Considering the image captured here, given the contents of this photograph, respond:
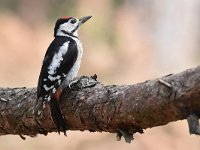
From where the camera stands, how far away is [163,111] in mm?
2525

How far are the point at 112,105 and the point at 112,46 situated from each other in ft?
30.1

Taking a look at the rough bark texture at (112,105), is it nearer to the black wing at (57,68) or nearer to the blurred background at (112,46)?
the black wing at (57,68)

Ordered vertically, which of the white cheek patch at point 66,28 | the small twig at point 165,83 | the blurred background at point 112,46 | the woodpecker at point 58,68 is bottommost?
the blurred background at point 112,46

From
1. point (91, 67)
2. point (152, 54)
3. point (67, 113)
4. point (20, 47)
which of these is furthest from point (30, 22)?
point (67, 113)

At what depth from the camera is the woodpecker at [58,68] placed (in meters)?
3.11

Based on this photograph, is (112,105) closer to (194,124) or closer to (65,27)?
(194,124)

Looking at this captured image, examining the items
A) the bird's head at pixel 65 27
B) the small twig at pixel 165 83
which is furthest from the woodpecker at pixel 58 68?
the small twig at pixel 165 83

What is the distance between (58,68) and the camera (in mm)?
A: 3367

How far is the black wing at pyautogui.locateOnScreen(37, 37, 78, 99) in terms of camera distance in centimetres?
319

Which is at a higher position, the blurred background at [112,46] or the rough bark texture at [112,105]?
the rough bark texture at [112,105]

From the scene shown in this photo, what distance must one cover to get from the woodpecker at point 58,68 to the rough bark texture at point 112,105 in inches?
1.8

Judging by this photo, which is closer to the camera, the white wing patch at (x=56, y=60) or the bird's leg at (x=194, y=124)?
the bird's leg at (x=194, y=124)

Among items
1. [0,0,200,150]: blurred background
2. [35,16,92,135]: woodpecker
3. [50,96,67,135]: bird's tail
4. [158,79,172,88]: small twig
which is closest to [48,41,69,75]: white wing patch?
→ [35,16,92,135]: woodpecker

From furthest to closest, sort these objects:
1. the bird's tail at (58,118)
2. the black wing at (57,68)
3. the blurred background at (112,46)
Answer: the blurred background at (112,46)
the black wing at (57,68)
the bird's tail at (58,118)
